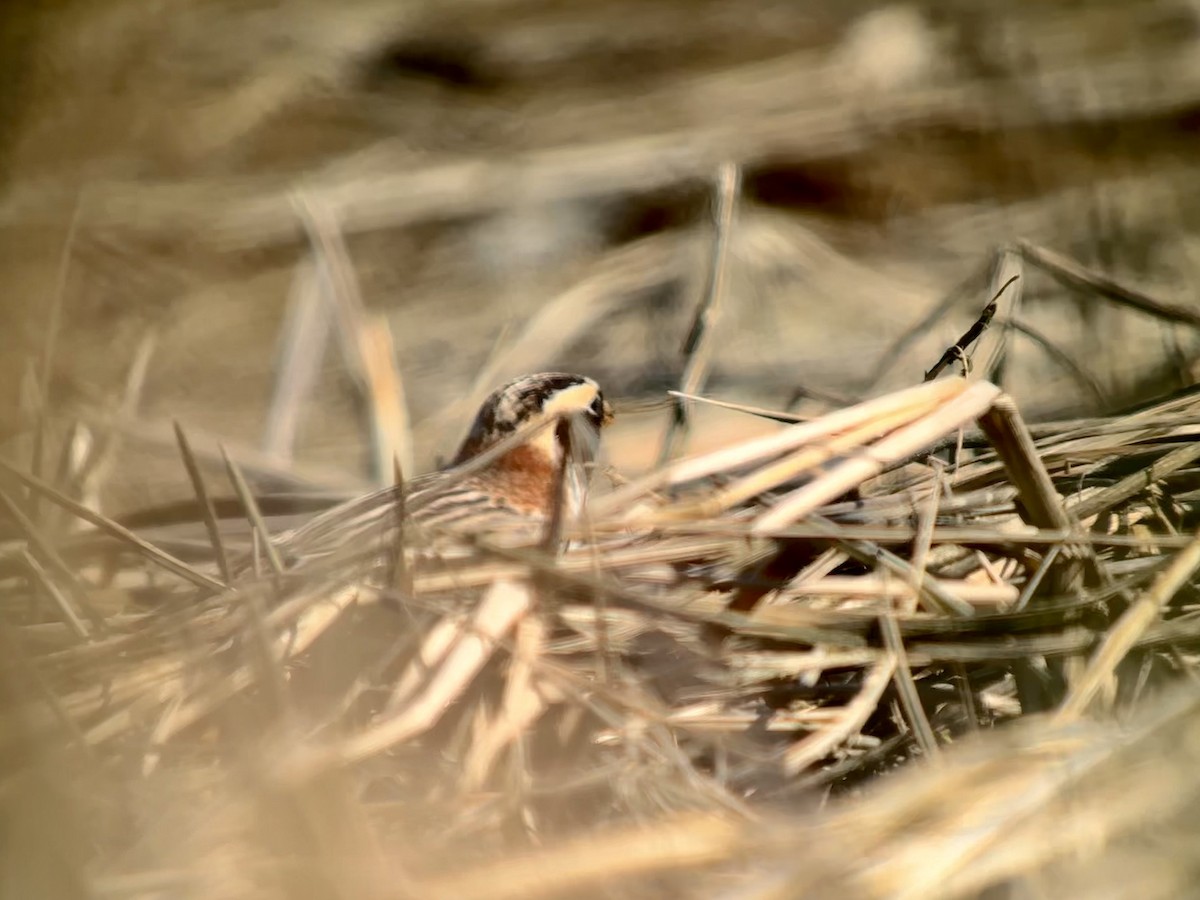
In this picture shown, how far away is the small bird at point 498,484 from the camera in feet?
4.12

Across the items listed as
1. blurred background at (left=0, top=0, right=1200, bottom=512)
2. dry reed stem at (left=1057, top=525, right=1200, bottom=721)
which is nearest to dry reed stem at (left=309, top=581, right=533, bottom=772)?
dry reed stem at (left=1057, top=525, right=1200, bottom=721)

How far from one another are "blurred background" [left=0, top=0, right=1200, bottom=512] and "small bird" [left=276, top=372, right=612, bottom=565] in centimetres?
29

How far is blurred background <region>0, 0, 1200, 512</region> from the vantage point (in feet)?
7.36

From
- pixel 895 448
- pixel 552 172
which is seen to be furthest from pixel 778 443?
pixel 552 172

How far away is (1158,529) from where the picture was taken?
4.22ft

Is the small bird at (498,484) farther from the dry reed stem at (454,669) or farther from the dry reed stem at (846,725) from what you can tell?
the dry reed stem at (846,725)

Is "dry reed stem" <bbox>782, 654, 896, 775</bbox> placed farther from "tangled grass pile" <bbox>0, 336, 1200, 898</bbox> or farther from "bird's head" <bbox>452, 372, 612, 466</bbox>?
"bird's head" <bbox>452, 372, 612, 466</bbox>

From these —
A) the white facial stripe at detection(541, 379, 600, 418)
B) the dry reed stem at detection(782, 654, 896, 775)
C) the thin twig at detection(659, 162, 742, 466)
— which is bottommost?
the dry reed stem at detection(782, 654, 896, 775)

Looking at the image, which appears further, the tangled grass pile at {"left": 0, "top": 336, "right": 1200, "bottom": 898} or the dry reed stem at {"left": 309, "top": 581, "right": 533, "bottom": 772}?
the dry reed stem at {"left": 309, "top": 581, "right": 533, "bottom": 772}

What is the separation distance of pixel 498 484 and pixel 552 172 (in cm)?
83

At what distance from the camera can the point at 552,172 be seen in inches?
96.1

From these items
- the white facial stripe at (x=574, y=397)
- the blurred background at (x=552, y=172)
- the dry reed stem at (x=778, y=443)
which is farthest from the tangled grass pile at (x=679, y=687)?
the blurred background at (x=552, y=172)

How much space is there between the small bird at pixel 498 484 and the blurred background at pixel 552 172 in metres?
0.29

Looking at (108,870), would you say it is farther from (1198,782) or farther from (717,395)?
(717,395)
